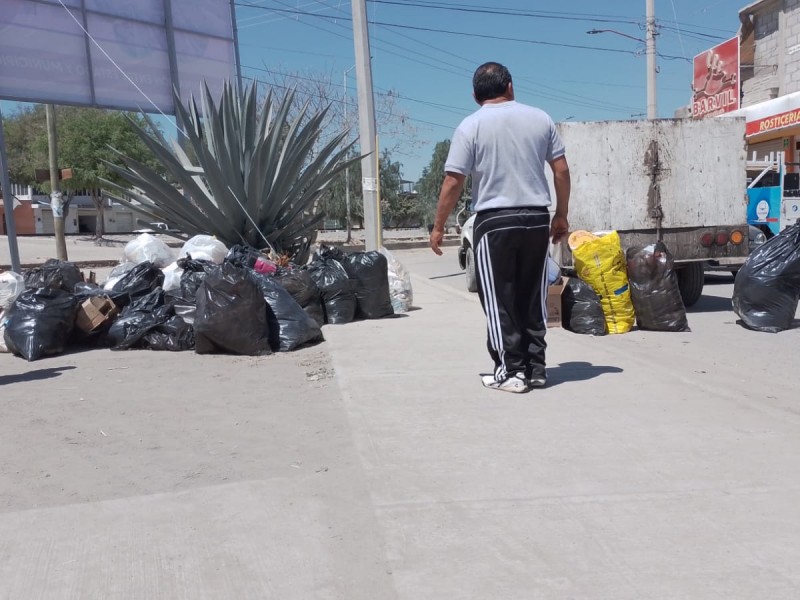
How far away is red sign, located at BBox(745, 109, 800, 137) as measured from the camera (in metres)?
20.1

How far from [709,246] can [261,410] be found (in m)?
6.10

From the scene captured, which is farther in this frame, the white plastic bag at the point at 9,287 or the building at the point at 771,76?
the building at the point at 771,76

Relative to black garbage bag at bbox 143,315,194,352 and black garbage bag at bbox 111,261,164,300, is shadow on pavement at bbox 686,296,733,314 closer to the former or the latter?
black garbage bag at bbox 143,315,194,352

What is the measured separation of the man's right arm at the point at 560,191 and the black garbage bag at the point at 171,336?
11.3 feet

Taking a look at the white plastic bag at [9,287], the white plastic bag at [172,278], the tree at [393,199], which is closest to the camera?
the white plastic bag at [172,278]

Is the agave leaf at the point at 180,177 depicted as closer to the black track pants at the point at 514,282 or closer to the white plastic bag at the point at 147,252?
the white plastic bag at the point at 147,252

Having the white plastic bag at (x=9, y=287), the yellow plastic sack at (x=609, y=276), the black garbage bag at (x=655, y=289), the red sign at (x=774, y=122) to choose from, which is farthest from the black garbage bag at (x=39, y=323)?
the red sign at (x=774, y=122)

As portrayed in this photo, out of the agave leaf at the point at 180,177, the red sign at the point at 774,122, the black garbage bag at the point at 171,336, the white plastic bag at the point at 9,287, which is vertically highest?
the red sign at the point at 774,122

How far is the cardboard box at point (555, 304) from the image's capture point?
7504 millimetres

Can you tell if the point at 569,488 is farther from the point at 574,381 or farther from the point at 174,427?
the point at 174,427

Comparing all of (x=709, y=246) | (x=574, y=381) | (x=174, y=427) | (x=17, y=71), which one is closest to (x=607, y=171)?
(x=709, y=246)

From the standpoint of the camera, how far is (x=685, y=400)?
4.48 m

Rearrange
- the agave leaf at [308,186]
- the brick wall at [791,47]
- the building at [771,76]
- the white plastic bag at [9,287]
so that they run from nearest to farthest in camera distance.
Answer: the white plastic bag at [9,287], the agave leaf at [308,186], the building at [771,76], the brick wall at [791,47]

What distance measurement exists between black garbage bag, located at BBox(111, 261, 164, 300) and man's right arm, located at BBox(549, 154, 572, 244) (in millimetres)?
4310
